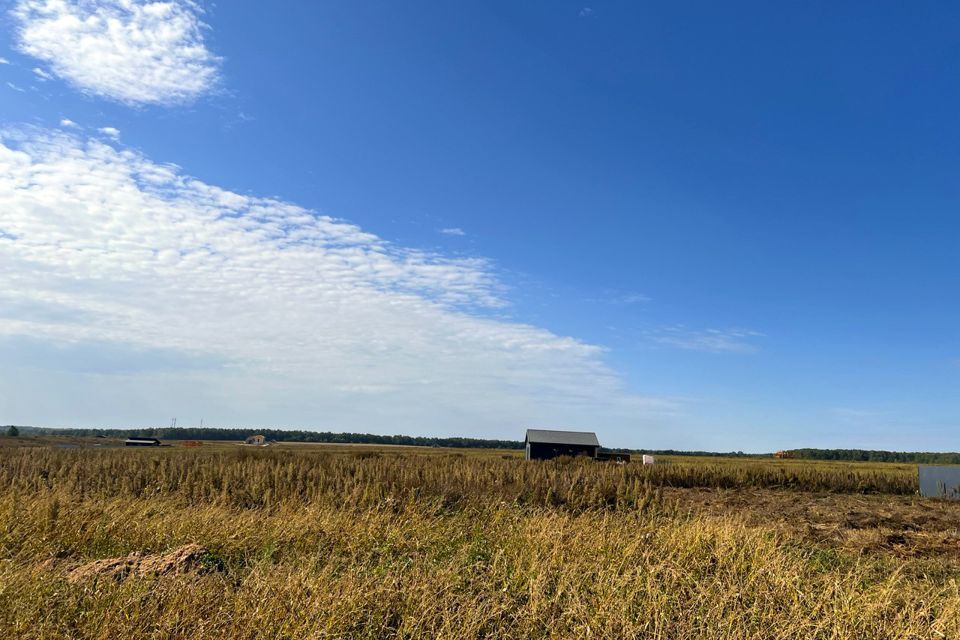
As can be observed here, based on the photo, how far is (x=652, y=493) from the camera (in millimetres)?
19359

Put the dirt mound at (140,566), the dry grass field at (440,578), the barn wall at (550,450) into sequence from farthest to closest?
the barn wall at (550,450)
the dirt mound at (140,566)
the dry grass field at (440,578)

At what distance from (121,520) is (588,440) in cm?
5402

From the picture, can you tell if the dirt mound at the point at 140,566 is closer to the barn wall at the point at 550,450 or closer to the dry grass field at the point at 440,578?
the dry grass field at the point at 440,578

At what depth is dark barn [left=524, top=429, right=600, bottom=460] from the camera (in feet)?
183

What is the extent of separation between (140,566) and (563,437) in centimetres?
5444

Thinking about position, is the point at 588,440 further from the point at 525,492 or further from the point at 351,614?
the point at 351,614

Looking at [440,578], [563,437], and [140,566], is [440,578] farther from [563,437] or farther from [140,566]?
[563,437]

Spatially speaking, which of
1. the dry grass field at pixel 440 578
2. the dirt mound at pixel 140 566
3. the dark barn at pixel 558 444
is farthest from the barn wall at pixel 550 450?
the dirt mound at pixel 140 566

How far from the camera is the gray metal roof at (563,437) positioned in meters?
57.1

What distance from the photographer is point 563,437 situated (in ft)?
194

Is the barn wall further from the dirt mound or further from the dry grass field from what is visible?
the dirt mound

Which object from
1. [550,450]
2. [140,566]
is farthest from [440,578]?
[550,450]

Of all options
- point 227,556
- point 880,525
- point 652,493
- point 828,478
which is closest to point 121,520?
point 227,556

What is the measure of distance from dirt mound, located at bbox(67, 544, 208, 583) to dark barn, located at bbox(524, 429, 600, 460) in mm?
48428
